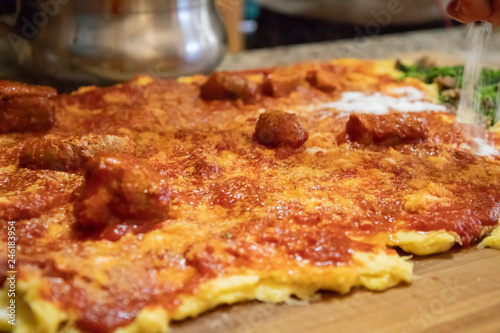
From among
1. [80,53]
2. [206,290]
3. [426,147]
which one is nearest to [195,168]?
[206,290]

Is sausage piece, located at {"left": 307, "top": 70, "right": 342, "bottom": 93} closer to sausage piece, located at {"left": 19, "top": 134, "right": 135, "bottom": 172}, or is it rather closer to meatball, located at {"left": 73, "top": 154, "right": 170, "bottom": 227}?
sausage piece, located at {"left": 19, "top": 134, "right": 135, "bottom": 172}

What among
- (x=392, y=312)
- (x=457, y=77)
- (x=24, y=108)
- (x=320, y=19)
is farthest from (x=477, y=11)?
(x=320, y=19)

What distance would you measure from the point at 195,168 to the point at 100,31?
6.25ft

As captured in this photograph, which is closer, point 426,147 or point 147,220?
point 147,220

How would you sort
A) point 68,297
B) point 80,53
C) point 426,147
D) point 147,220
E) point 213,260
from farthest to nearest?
point 80,53, point 426,147, point 147,220, point 213,260, point 68,297

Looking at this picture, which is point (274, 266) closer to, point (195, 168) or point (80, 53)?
point (195, 168)

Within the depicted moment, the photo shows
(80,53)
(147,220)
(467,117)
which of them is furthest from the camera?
(80,53)

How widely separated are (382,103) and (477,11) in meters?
1.18

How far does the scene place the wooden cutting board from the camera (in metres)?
2.13

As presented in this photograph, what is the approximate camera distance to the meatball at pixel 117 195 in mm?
2445

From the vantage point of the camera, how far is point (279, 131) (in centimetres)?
332

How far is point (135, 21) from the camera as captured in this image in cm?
429

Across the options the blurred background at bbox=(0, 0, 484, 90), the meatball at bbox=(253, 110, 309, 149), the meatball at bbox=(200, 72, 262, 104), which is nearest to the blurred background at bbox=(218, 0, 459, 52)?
the blurred background at bbox=(0, 0, 484, 90)

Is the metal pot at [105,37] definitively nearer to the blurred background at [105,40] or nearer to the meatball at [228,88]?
the blurred background at [105,40]
